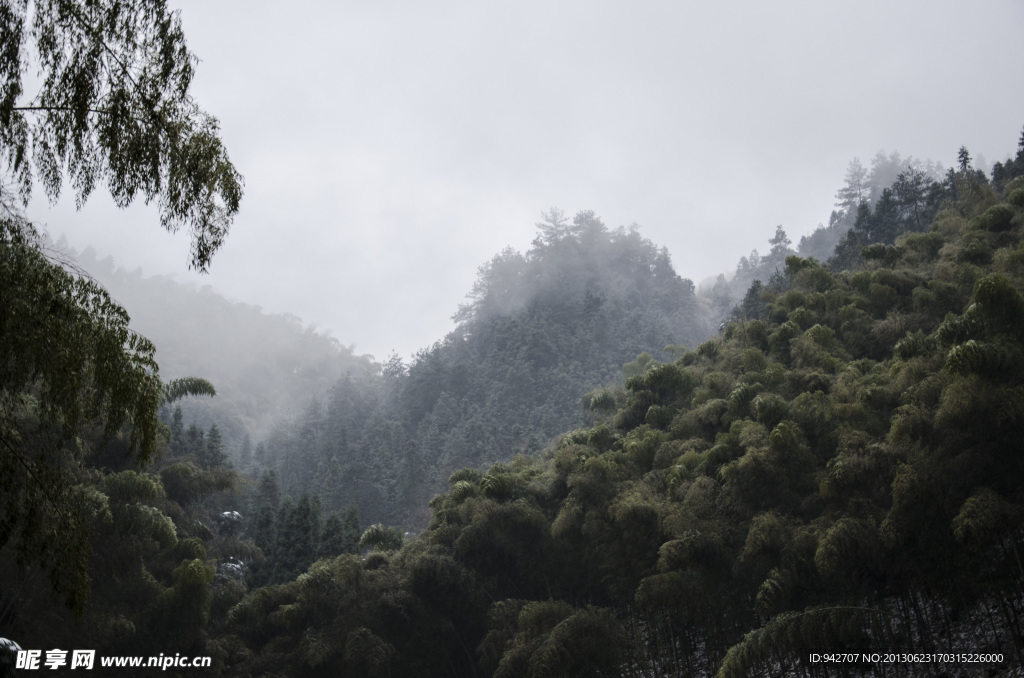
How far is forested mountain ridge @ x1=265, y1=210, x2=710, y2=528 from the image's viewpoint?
25.7 metres

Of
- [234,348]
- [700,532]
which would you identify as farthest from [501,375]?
[234,348]

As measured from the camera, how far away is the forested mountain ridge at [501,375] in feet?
84.4

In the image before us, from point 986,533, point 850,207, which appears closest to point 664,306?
point 850,207

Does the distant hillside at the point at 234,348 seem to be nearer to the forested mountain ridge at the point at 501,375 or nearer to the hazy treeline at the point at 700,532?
the forested mountain ridge at the point at 501,375

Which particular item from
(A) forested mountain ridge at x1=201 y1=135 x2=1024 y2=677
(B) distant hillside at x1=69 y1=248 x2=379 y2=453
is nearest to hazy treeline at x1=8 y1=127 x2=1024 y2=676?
(A) forested mountain ridge at x1=201 y1=135 x2=1024 y2=677

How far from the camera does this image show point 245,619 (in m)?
10.7

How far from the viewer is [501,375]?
2942 centimetres

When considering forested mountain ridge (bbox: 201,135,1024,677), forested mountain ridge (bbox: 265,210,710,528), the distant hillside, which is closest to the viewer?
forested mountain ridge (bbox: 201,135,1024,677)

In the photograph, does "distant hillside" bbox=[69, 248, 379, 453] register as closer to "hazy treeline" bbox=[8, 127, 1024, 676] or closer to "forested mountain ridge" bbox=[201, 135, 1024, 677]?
"hazy treeline" bbox=[8, 127, 1024, 676]

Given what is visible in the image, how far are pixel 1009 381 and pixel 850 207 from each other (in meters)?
38.0

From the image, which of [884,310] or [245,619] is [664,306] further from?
[245,619]

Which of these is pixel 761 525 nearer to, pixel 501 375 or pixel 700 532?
pixel 700 532

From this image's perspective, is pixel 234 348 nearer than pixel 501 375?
No

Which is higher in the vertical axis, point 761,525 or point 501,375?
point 501,375
